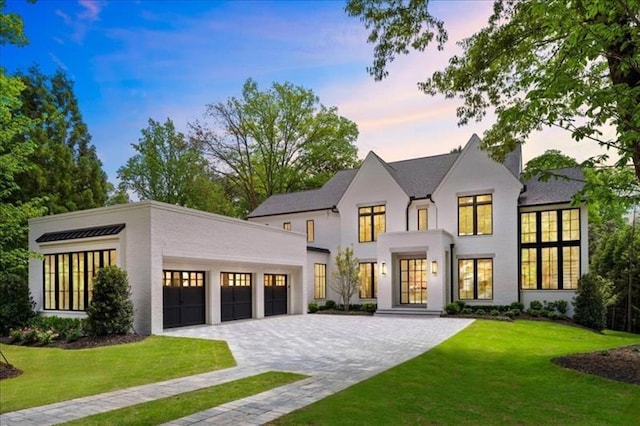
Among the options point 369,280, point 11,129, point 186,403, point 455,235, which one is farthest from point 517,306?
point 11,129

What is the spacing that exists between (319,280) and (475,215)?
9527 mm

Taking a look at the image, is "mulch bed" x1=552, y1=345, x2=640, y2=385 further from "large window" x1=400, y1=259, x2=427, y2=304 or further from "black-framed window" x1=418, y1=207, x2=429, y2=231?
"black-framed window" x1=418, y1=207, x2=429, y2=231

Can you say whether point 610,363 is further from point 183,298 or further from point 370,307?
point 370,307

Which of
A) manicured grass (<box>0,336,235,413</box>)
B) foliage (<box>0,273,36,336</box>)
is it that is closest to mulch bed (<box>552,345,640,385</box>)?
manicured grass (<box>0,336,235,413</box>)

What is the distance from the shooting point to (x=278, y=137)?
41750 millimetres

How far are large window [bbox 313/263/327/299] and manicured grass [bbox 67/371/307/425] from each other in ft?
58.4

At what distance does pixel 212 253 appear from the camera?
57.0 feet

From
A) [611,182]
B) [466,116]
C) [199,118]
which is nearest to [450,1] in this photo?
[466,116]

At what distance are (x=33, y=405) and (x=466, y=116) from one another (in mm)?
12388

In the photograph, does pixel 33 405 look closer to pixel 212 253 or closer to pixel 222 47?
pixel 212 253

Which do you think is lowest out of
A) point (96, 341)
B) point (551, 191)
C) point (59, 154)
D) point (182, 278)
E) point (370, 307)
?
point (370, 307)

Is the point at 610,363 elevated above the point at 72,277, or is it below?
below

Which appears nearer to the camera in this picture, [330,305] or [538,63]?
[538,63]

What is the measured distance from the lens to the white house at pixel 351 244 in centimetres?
1578
